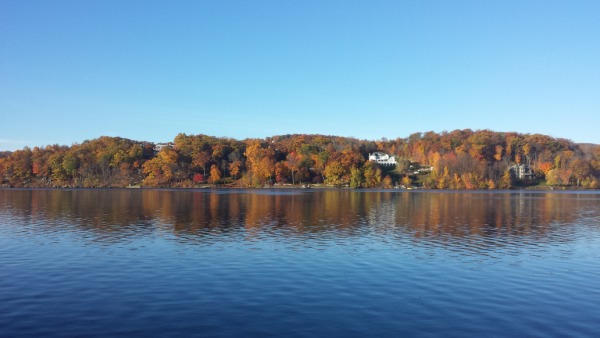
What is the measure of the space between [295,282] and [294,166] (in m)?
134

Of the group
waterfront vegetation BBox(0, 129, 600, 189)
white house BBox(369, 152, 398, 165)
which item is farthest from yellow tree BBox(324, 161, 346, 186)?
white house BBox(369, 152, 398, 165)

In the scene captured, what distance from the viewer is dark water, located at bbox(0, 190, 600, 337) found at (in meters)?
11.6

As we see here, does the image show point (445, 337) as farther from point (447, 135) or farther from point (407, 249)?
point (447, 135)

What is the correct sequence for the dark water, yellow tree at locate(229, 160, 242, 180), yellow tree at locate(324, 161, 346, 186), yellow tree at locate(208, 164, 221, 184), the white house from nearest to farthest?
the dark water
yellow tree at locate(324, 161, 346, 186)
yellow tree at locate(208, 164, 221, 184)
yellow tree at locate(229, 160, 242, 180)
the white house

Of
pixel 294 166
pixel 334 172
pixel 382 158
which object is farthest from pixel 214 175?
pixel 382 158

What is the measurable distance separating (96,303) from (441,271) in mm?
12945

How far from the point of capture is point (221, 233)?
29.0 metres

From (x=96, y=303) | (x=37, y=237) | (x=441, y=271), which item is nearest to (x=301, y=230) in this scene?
(x=441, y=271)

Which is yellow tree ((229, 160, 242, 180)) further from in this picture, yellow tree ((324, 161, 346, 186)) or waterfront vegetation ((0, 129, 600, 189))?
yellow tree ((324, 161, 346, 186))

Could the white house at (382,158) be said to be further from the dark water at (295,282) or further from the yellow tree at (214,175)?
the dark water at (295,282)

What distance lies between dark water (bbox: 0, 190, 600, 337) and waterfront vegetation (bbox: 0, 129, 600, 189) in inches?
4540

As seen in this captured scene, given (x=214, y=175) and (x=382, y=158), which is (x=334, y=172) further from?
(x=382, y=158)

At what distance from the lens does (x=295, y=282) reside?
16094mm

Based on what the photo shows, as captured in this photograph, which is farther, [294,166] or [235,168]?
[235,168]
